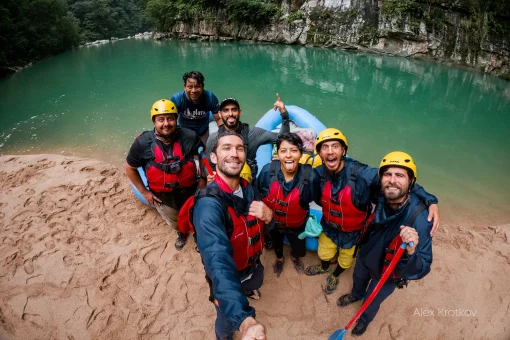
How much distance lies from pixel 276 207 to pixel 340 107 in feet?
21.3

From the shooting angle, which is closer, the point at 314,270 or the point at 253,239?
the point at 253,239

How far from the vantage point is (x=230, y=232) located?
1663 mm

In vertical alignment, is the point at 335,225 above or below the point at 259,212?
below

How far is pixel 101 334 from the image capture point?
239 cm

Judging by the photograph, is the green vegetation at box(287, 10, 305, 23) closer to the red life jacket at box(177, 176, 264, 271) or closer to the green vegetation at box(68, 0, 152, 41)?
the red life jacket at box(177, 176, 264, 271)

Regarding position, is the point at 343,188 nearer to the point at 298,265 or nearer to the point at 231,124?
the point at 298,265

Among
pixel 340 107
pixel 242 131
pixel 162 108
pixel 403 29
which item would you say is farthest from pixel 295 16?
pixel 162 108

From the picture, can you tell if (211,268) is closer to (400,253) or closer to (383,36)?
(400,253)

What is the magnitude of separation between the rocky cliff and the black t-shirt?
14.9 meters

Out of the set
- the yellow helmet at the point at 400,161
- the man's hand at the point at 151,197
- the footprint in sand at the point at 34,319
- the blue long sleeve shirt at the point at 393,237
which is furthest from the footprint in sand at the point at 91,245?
the yellow helmet at the point at 400,161

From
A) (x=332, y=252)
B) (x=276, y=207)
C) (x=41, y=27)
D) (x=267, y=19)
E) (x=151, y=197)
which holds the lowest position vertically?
(x=332, y=252)

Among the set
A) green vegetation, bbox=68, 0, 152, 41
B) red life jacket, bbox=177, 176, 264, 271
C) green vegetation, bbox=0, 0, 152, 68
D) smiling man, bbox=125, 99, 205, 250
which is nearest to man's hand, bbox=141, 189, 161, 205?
smiling man, bbox=125, 99, 205, 250

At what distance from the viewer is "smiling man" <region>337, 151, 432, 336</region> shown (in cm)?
172

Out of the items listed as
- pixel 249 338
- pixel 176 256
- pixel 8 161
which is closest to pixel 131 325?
pixel 176 256
